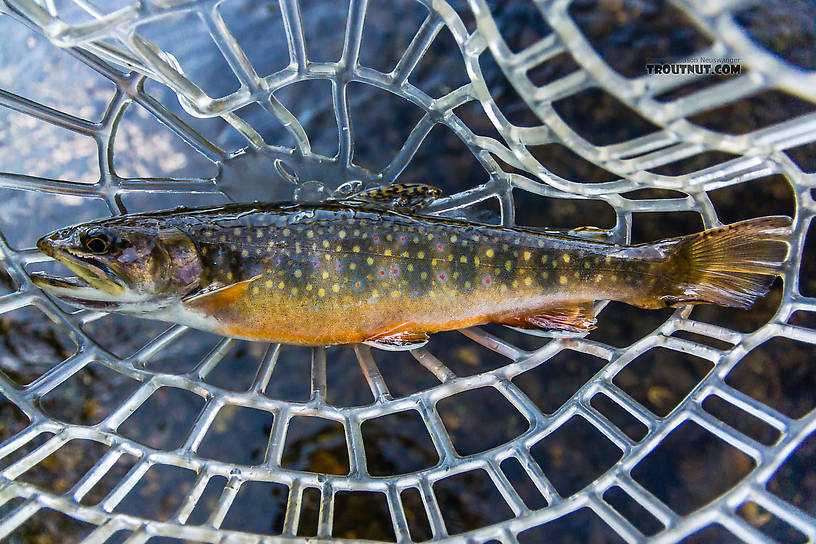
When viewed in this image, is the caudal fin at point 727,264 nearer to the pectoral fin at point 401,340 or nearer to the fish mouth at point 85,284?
the pectoral fin at point 401,340

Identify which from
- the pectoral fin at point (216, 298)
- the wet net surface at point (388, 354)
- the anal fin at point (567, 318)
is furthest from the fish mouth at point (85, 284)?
the anal fin at point (567, 318)

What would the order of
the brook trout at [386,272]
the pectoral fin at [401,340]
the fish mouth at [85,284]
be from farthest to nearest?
the pectoral fin at [401,340] < the brook trout at [386,272] < the fish mouth at [85,284]

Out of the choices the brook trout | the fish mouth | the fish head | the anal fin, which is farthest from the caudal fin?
the fish mouth

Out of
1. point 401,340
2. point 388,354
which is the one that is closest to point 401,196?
point 401,340

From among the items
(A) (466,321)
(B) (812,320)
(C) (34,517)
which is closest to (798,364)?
(B) (812,320)

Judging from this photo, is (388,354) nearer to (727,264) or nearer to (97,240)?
(97,240)

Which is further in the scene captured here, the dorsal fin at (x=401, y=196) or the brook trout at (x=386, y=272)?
the dorsal fin at (x=401, y=196)

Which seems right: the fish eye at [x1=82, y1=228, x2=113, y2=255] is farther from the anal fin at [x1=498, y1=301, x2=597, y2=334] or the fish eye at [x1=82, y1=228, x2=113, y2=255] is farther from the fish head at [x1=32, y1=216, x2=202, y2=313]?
the anal fin at [x1=498, y1=301, x2=597, y2=334]
